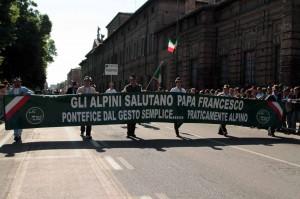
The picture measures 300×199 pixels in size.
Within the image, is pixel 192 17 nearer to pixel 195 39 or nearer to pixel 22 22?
pixel 195 39

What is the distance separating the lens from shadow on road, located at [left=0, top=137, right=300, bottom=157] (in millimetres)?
12000

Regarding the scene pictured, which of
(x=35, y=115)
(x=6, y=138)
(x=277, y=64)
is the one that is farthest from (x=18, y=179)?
(x=277, y=64)

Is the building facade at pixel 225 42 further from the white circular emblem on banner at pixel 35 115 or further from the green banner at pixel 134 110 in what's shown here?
the white circular emblem on banner at pixel 35 115

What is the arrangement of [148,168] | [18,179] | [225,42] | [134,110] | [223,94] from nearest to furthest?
[18,179]
[148,168]
[134,110]
[223,94]
[225,42]

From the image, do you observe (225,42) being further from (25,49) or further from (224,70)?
(25,49)

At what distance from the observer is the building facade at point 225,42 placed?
25.6m

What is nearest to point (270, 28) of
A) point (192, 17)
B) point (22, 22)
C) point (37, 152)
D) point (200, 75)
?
point (200, 75)

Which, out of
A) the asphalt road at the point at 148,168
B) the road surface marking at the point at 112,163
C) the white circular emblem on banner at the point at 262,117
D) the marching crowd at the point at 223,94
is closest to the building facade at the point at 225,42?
the marching crowd at the point at 223,94

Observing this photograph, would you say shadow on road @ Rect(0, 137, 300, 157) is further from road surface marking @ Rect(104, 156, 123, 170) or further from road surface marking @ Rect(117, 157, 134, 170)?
road surface marking @ Rect(117, 157, 134, 170)

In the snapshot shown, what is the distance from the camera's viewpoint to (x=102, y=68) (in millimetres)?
94625

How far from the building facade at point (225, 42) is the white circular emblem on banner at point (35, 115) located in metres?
15.2

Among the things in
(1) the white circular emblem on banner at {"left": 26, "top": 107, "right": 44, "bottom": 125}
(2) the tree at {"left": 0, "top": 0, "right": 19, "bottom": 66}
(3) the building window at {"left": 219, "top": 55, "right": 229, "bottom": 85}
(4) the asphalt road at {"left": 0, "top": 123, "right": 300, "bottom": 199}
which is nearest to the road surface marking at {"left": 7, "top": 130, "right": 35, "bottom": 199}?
(4) the asphalt road at {"left": 0, "top": 123, "right": 300, "bottom": 199}

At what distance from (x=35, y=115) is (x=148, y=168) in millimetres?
5871

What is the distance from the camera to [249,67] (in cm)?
3095
